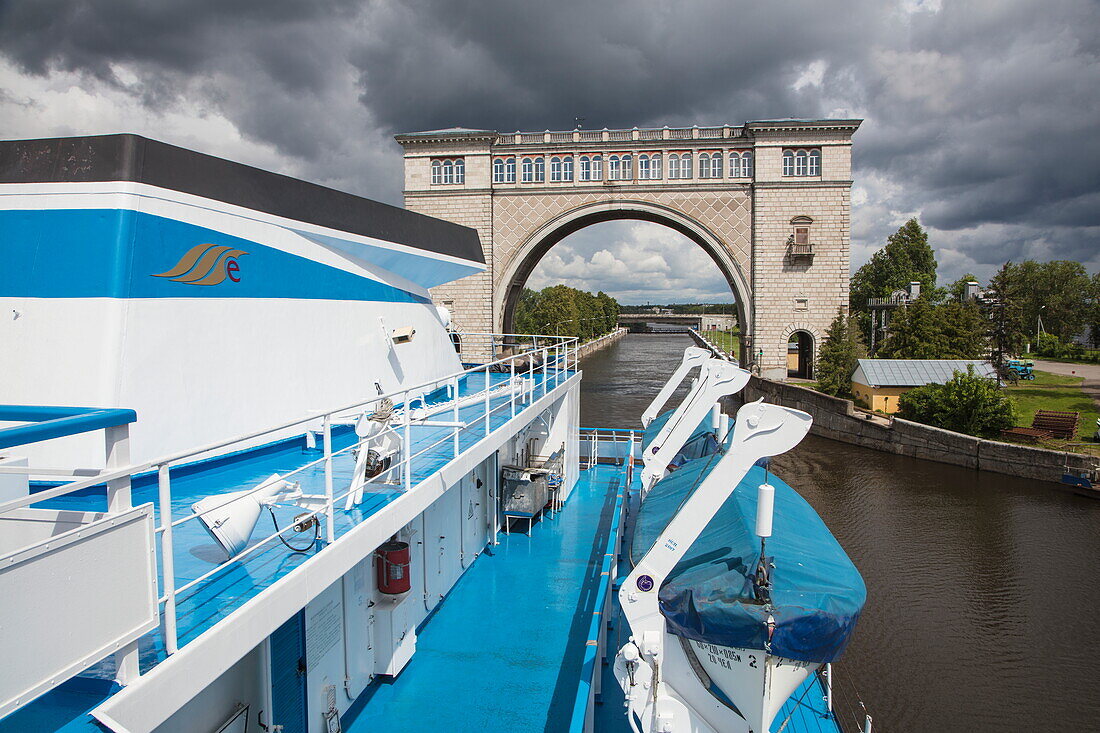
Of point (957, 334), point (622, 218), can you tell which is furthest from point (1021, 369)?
point (622, 218)

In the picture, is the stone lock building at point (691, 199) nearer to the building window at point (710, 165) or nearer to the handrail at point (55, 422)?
the building window at point (710, 165)

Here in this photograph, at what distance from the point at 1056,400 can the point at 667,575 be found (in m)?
27.2

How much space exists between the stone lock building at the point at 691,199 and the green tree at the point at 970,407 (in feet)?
33.8

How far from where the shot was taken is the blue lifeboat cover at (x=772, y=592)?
3643mm

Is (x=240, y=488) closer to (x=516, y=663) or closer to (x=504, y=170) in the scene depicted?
(x=516, y=663)

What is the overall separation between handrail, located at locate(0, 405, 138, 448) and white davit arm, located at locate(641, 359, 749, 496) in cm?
578

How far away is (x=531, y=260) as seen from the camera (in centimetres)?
Result: 3394

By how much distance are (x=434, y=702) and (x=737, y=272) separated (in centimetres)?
2875

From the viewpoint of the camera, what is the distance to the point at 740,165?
30.4m

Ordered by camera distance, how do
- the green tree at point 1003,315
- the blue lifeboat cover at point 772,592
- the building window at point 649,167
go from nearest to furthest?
the blue lifeboat cover at point 772,592 → the green tree at point 1003,315 → the building window at point 649,167

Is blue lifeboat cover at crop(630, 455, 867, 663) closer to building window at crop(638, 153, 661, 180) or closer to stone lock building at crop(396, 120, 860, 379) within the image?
stone lock building at crop(396, 120, 860, 379)

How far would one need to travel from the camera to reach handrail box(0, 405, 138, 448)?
1733 millimetres

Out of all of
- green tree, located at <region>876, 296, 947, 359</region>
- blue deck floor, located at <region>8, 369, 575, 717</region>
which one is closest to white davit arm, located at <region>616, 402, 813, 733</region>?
blue deck floor, located at <region>8, 369, 575, 717</region>

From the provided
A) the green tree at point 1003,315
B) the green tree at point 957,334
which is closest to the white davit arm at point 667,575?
the green tree at point 957,334
